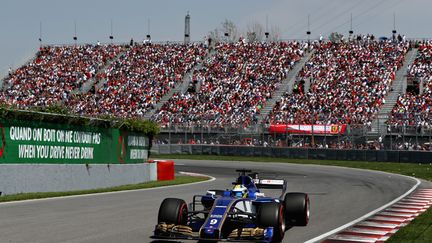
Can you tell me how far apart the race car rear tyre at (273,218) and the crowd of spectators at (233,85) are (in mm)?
37652

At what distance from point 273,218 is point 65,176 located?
12.2 metres

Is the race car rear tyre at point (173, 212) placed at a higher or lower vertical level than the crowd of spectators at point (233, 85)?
lower

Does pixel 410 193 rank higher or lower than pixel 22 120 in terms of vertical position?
lower

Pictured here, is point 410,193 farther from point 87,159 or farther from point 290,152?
point 290,152

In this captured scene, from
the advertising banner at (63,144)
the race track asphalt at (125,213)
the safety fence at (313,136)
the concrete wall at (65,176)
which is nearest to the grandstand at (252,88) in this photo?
the safety fence at (313,136)

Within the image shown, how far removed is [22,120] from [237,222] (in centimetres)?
1061

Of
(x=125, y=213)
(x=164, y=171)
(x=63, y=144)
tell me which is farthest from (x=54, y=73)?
(x=125, y=213)

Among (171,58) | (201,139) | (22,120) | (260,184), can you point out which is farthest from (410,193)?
(171,58)

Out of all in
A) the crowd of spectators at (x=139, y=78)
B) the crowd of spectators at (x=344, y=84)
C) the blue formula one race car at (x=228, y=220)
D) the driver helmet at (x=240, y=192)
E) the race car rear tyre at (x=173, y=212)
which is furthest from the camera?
the crowd of spectators at (x=139, y=78)

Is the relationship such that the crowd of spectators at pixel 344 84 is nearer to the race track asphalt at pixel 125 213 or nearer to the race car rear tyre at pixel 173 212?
the race track asphalt at pixel 125 213

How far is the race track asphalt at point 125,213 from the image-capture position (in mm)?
10703

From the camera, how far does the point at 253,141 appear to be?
157ft

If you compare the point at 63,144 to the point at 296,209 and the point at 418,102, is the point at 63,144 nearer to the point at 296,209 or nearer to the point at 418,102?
the point at 296,209

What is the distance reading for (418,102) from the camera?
47.5 meters
